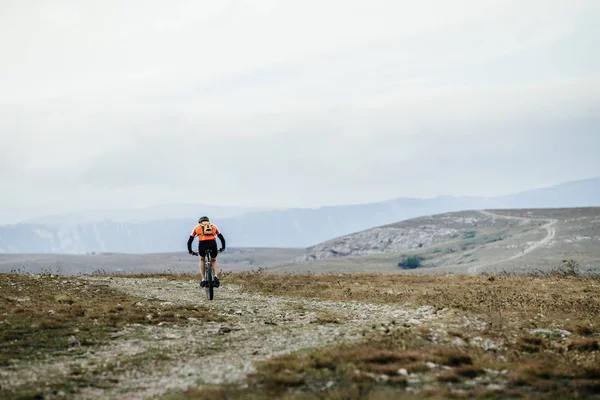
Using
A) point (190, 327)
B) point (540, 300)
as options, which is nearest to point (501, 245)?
point (540, 300)

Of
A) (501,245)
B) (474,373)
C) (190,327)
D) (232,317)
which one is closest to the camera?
(474,373)

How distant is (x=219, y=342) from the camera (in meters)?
15.5

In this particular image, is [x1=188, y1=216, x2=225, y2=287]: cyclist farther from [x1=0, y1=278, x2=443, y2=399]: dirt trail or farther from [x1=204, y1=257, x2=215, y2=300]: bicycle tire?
[x1=0, y1=278, x2=443, y2=399]: dirt trail

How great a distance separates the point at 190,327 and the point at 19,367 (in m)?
6.04

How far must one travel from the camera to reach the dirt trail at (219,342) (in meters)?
11.6

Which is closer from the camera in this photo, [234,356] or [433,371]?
[433,371]

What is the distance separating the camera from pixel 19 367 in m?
12.6

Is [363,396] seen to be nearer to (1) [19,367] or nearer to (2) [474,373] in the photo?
(2) [474,373]

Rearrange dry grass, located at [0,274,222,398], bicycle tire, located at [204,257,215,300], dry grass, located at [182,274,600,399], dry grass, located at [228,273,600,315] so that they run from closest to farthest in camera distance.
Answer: dry grass, located at [182,274,600,399]
dry grass, located at [0,274,222,398]
dry grass, located at [228,273,600,315]
bicycle tire, located at [204,257,215,300]

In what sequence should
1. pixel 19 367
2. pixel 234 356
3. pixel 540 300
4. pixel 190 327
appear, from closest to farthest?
pixel 19 367
pixel 234 356
pixel 190 327
pixel 540 300

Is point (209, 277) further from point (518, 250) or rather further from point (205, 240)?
point (518, 250)

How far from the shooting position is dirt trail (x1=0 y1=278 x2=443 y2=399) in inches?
457

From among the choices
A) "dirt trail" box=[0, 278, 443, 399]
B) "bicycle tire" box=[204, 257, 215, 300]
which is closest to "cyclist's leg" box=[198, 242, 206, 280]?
"bicycle tire" box=[204, 257, 215, 300]

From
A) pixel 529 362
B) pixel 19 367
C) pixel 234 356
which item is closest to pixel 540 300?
pixel 529 362
